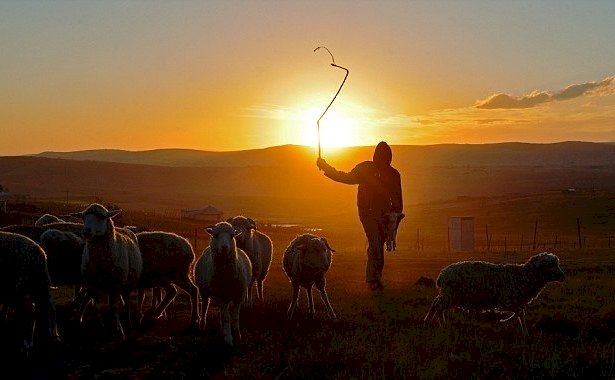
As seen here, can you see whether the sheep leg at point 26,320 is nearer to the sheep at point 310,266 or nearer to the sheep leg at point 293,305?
the sheep leg at point 293,305

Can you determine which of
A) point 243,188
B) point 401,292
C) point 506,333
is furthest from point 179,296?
point 243,188

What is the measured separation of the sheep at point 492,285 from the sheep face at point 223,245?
405cm

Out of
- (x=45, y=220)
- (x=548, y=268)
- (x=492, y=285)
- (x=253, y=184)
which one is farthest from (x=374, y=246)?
(x=253, y=184)

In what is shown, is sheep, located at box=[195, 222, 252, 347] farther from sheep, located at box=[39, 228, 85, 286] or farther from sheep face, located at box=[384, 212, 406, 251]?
sheep face, located at box=[384, 212, 406, 251]

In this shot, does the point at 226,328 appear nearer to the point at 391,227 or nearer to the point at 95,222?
the point at 95,222

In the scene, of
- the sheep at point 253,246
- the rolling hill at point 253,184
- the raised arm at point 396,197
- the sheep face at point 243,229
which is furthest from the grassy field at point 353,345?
the rolling hill at point 253,184

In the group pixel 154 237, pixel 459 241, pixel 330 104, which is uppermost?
pixel 330 104

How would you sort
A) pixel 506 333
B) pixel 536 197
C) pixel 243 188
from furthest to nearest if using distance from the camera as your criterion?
pixel 243 188 → pixel 536 197 → pixel 506 333

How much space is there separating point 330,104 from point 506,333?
21.6 feet

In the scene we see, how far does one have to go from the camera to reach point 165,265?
12.2m

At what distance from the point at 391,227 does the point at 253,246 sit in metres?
3.63

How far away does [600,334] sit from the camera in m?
10.9

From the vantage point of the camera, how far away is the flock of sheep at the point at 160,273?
945 centimetres

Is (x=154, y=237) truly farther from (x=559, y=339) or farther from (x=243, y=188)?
(x=243, y=188)
